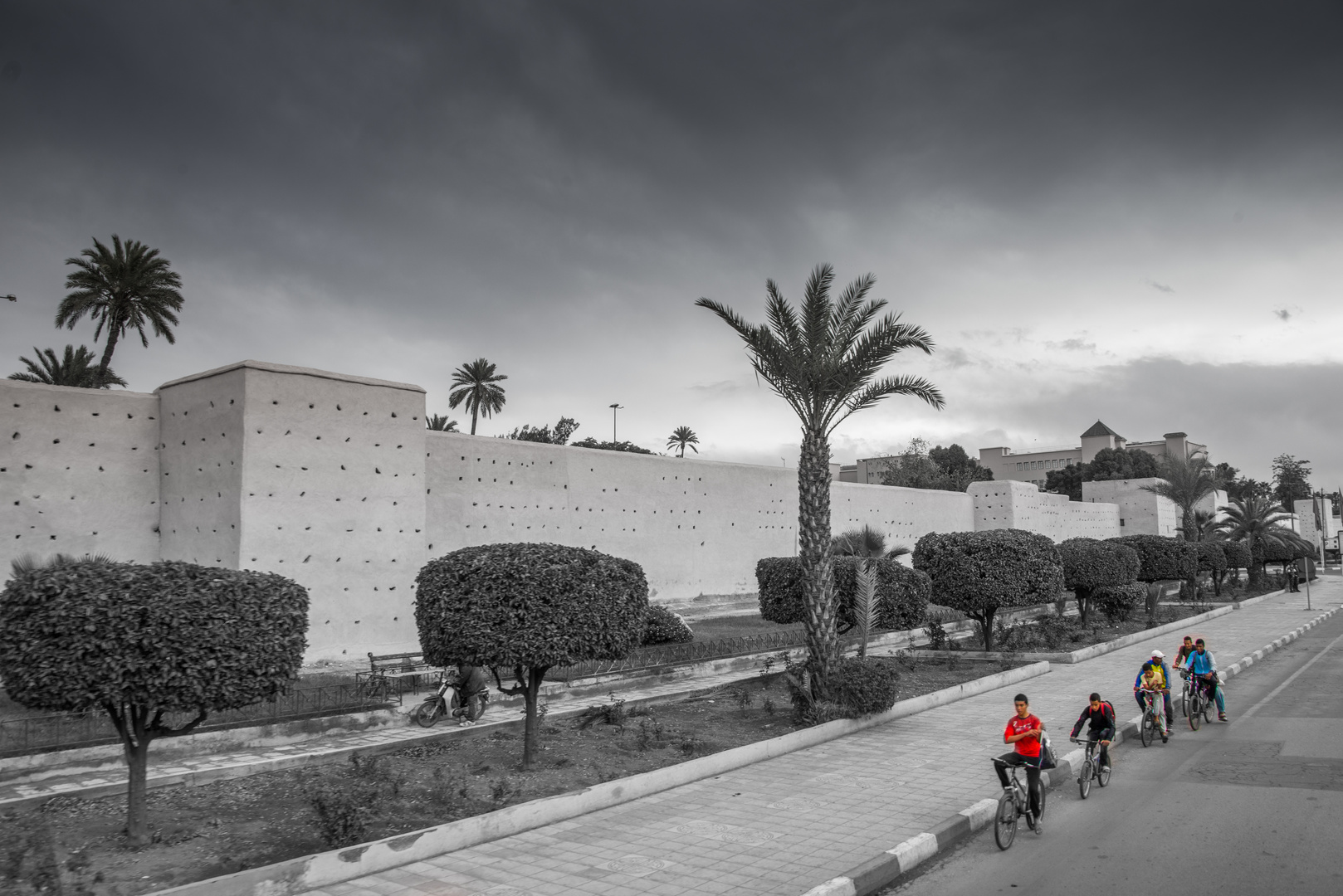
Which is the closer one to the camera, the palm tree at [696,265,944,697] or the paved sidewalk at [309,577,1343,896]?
the paved sidewalk at [309,577,1343,896]

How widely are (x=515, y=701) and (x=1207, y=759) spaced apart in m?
8.72

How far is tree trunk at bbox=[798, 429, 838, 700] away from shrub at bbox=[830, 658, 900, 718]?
0.28 metres

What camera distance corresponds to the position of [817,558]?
42.9 feet

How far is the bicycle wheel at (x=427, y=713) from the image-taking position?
12.2 m

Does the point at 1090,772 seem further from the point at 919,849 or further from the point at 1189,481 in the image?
the point at 1189,481

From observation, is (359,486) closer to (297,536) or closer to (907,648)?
(297,536)

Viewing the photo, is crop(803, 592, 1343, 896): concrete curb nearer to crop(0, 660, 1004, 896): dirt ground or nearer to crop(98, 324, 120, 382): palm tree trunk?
crop(0, 660, 1004, 896): dirt ground

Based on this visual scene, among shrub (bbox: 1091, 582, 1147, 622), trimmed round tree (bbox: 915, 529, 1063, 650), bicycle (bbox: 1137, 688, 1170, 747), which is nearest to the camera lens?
bicycle (bbox: 1137, 688, 1170, 747)

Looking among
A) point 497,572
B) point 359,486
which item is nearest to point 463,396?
point 359,486

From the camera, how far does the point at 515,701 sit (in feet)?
44.2

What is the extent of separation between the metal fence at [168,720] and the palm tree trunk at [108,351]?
22.2 metres

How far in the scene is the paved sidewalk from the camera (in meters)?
6.17

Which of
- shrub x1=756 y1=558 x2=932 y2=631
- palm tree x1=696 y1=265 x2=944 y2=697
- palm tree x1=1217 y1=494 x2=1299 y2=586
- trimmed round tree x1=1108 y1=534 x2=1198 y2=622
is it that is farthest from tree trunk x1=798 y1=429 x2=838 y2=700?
palm tree x1=1217 y1=494 x2=1299 y2=586

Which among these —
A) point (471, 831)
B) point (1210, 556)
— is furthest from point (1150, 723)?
point (1210, 556)
